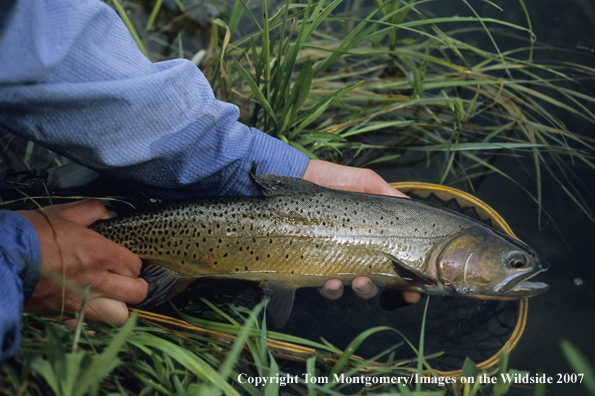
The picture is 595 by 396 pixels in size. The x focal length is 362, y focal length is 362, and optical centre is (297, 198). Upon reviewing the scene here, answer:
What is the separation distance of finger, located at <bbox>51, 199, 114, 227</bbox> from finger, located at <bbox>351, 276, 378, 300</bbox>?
1.72 metres

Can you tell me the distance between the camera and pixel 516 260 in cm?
223

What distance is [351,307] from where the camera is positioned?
261cm

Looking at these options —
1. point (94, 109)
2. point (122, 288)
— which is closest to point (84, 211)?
point (122, 288)

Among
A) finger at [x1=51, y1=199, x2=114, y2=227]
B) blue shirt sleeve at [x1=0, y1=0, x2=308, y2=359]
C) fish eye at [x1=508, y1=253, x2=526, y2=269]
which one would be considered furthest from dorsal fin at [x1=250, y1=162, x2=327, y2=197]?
fish eye at [x1=508, y1=253, x2=526, y2=269]

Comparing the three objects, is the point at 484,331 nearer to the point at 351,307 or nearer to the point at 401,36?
the point at 351,307

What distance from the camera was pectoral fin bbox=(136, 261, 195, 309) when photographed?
2363mm

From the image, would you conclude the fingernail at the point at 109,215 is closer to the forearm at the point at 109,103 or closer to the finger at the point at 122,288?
the forearm at the point at 109,103

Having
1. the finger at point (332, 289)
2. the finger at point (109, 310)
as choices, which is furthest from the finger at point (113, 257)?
the finger at point (332, 289)

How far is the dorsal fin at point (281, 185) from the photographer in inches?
95.5

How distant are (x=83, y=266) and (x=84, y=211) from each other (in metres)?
0.44

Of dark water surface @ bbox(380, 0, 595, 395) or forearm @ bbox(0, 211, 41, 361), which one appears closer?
forearm @ bbox(0, 211, 41, 361)

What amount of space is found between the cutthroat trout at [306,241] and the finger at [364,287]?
0.04 meters

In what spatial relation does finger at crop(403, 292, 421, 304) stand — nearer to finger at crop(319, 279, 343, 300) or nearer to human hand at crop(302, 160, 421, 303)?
human hand at crop(302, 160, 421, 303)

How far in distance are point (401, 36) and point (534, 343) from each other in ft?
10.2
